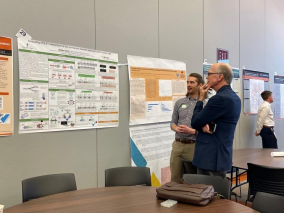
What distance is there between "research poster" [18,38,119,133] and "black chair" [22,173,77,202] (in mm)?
722

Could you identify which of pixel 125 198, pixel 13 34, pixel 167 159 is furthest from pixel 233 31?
pixel 125 198

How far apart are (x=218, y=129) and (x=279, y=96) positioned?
554cm

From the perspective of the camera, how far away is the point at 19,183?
2.65m

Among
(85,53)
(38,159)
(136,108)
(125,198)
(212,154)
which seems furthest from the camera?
(136,108)

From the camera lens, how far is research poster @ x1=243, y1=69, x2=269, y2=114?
19.3 ft

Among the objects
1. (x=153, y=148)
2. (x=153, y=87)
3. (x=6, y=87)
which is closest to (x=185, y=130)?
(x=153, y=148)

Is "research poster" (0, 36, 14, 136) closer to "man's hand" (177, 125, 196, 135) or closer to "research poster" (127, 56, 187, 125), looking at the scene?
"research poster" (127, 56, 187, 125)

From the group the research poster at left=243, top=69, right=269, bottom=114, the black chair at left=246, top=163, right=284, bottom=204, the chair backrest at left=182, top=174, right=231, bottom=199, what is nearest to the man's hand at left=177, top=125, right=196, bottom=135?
the black chair at left=246, top=163, right=284, bottom=204

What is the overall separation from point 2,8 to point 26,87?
2.46ft

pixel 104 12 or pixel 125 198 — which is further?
pixel 104 12

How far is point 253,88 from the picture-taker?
6.09m

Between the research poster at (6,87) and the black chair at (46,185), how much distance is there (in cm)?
70

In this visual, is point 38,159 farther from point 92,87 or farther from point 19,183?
point 92,87

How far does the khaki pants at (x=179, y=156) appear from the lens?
317 centimetres
